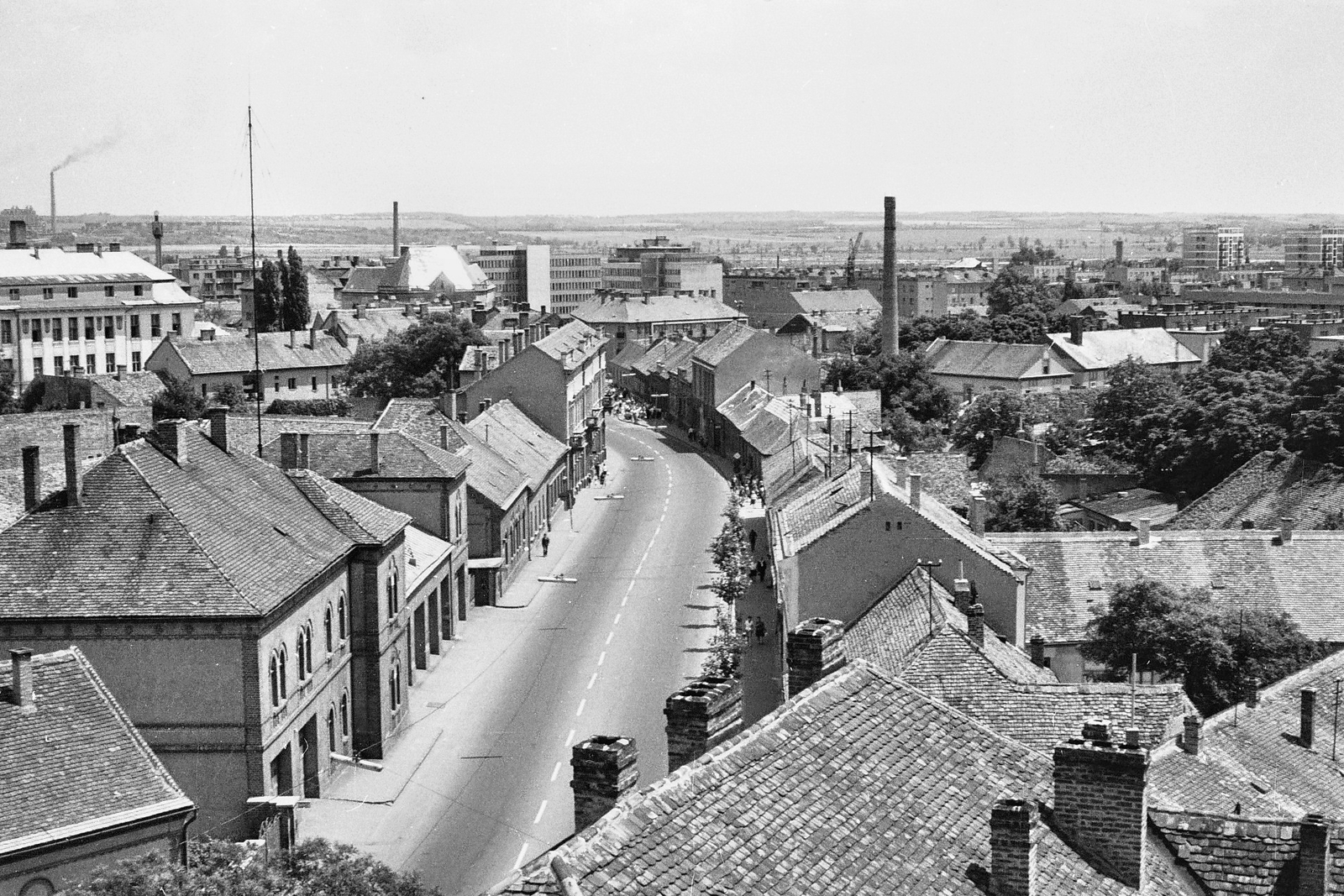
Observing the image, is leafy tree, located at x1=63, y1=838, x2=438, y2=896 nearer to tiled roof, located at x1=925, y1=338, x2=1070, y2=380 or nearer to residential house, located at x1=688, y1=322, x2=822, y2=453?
residential house, located at x1=688, y1=322, x2=822, y2=453

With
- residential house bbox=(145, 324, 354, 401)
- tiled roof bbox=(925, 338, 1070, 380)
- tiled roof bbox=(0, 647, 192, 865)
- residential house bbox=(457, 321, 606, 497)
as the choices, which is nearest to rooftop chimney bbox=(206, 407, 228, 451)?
tiled roof bbox=(0, 647, 192, 865)

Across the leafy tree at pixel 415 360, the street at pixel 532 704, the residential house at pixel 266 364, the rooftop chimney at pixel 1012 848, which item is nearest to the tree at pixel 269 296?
the residential house at pixel 266 364

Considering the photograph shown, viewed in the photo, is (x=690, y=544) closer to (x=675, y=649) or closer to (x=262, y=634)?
(x=675, y=649)

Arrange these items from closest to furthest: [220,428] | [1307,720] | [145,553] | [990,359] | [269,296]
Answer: [1307,720] < [145,553] < [220,428] < [990,359] < [269,296]

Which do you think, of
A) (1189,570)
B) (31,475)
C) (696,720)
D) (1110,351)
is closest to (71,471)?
(31,475)

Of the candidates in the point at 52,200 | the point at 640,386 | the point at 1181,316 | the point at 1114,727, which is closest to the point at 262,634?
the point at 1114,727

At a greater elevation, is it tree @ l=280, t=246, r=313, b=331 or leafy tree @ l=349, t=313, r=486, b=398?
tree @ l=280, t=246, r=313, b=331

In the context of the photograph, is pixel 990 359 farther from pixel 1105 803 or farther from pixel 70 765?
pixel 1105 803
